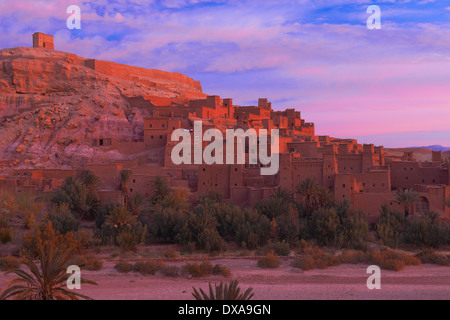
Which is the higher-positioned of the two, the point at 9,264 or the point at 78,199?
the point at 78,199

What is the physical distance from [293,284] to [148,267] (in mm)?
4889

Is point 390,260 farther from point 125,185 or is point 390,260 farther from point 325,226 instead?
point 125,185

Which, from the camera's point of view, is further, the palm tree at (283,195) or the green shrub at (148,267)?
the palm tree at (283,195)

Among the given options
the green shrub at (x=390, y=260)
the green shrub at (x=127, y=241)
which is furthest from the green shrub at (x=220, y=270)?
the green shrub at (x=390, y=260)

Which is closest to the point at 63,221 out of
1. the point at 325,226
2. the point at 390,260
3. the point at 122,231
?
the point at 122,231

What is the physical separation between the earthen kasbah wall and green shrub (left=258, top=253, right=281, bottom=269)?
99.9 ft

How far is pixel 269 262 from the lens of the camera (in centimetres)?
1512

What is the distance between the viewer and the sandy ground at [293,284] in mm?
12078

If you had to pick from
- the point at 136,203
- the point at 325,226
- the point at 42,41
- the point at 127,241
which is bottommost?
the point at 127,241

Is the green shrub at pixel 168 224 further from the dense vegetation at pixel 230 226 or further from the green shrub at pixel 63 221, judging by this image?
the green shrub at pixel 63 221

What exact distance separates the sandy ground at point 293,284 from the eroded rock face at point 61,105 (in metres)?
16.1

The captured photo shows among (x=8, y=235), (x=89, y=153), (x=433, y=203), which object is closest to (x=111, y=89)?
(x=89, y=153)

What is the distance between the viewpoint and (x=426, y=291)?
1232 cm
